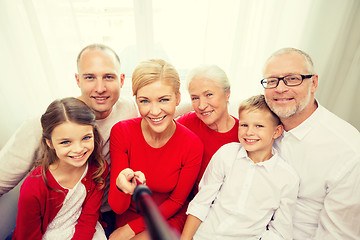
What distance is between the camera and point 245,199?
1091 mm

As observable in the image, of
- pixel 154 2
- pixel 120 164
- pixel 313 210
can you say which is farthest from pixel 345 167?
pixel 154 2

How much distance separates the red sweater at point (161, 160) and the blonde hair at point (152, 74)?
0.86 feet

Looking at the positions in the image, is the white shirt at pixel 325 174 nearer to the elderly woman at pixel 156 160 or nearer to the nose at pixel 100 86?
the elderly woman at pixel 156 160

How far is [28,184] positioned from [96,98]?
54cm

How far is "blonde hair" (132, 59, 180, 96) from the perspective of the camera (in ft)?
3.19

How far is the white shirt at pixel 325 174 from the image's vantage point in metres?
0.98

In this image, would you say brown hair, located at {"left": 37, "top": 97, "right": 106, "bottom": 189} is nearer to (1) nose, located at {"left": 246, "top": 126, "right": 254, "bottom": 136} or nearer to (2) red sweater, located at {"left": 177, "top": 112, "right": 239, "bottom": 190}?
(2) red sweater, located at {"left": 177, "top": 112, "right": 239, "bottom": 190}

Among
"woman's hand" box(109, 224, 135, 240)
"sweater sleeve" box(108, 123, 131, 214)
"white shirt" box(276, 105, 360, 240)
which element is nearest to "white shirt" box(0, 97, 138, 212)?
"sweater sleeve" box(108, 123, 131, 214)

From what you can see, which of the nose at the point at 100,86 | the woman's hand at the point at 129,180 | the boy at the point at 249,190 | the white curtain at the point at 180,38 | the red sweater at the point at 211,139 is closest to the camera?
the woman's hand at the point at 129,180

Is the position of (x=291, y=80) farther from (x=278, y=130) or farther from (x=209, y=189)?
(x=209, y=189)

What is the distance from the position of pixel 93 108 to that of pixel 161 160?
0.52 meters

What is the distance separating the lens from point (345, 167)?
983 millimetres

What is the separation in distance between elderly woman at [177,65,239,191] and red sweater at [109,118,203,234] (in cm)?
19

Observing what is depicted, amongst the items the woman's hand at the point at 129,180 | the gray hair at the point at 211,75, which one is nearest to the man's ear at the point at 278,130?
the gray hair at the point at 211,75
